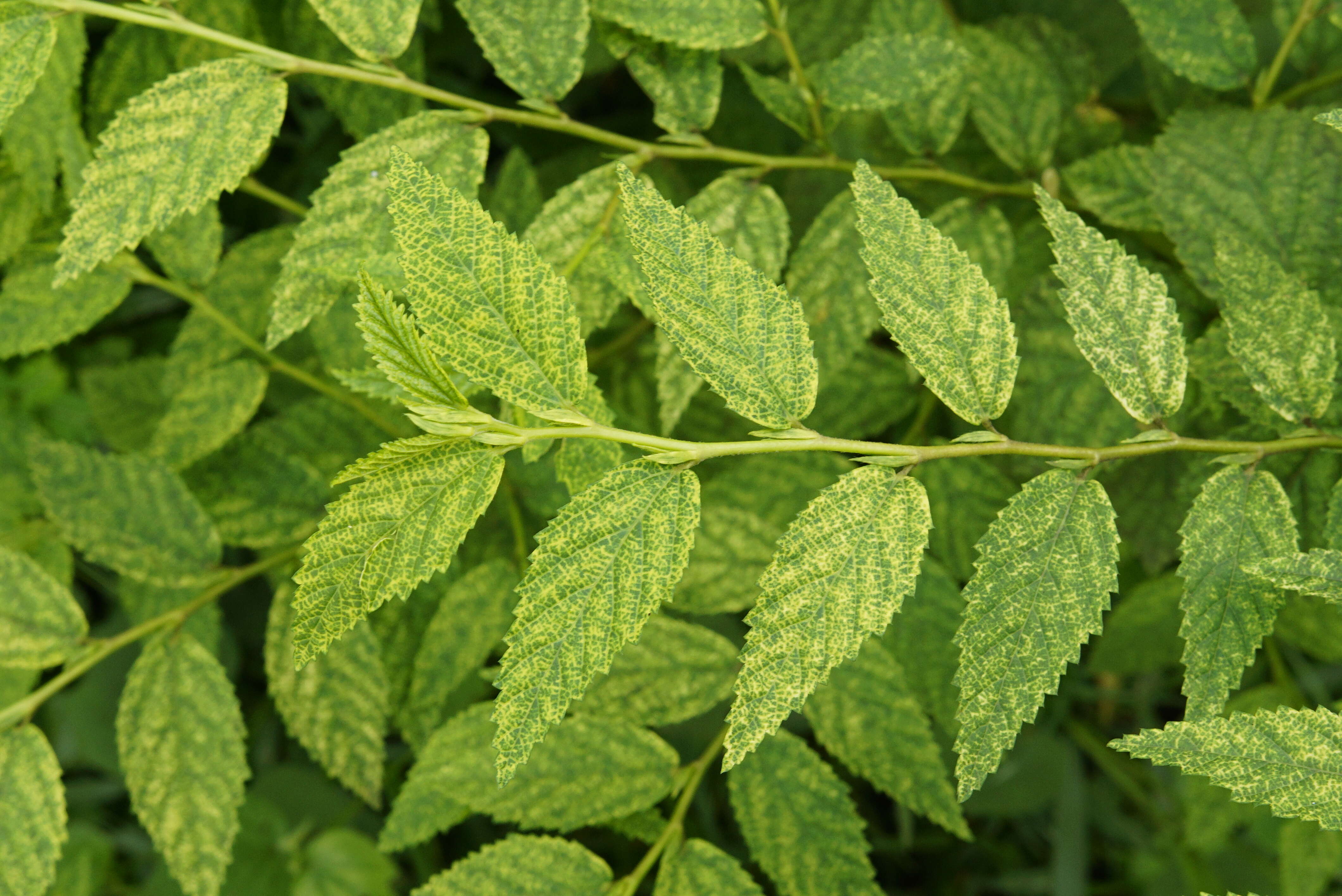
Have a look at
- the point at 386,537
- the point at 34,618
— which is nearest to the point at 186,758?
the point at 34,618

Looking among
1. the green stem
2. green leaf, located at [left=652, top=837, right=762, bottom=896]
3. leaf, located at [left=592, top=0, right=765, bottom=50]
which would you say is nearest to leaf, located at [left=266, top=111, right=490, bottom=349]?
the green stem

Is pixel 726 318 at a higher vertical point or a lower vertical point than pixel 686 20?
lower

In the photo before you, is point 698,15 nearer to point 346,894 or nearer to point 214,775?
point 214,775

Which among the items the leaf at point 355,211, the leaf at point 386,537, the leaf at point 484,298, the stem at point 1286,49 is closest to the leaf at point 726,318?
the leaf at point 484,298

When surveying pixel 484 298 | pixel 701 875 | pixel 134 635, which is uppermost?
pixel 484 298

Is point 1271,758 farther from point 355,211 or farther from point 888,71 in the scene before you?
point 355,211

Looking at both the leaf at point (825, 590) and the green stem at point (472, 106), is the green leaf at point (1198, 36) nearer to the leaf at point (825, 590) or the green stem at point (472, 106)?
the green stem at point (472, 106)
